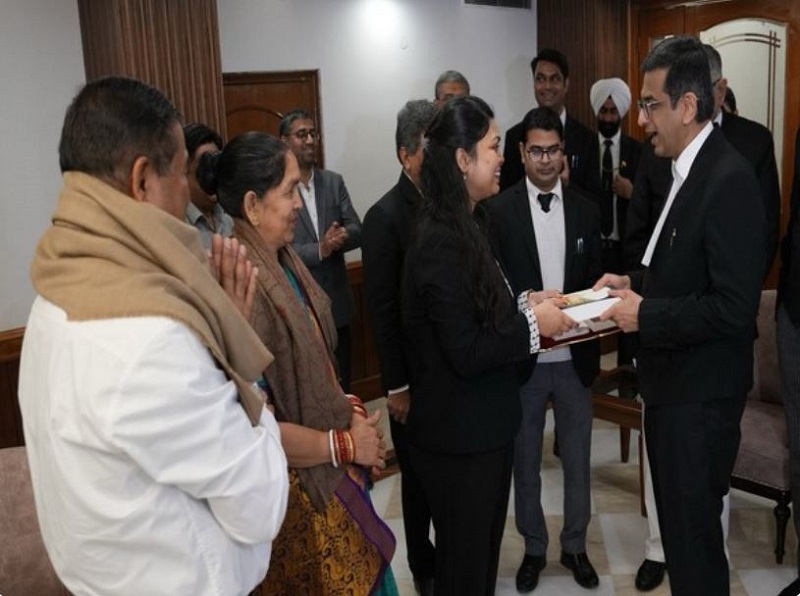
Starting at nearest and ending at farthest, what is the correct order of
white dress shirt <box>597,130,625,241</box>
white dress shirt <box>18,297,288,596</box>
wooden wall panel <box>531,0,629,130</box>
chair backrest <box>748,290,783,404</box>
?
1. white dress shirt <box>18,297,288,596</box>
2. chair backrest <box>748,290,783,404</box>
3. white dress shirt <box>597,130,625,241</box>
4. wooden wall panel <box>531,0,629,130</box>

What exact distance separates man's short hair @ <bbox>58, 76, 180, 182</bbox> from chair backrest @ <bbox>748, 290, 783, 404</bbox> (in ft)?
8.54

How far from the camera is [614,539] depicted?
10.7 ft

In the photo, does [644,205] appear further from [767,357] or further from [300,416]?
[300,416]

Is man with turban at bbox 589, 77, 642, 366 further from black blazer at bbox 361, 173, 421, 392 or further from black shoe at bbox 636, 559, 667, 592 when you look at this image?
black blazer at bbox 361, 173, 421, 392

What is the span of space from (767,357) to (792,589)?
0.86m

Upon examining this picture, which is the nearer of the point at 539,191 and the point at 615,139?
the point at 539,191

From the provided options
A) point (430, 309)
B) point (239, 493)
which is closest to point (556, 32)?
point (430, 309)

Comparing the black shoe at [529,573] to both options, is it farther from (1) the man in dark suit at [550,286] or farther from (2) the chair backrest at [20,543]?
(2) the chair backrest at [20,543]

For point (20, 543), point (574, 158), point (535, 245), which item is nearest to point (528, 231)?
point (535, 245)

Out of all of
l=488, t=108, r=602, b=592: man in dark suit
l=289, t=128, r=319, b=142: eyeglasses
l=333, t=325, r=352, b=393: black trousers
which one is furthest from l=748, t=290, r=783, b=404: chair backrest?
l=289, t=128, r=319, b=142: eyeglasses

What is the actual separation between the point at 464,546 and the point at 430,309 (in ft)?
2.10

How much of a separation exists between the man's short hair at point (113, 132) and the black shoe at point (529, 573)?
2.17 metres

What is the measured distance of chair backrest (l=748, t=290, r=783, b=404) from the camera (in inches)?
126

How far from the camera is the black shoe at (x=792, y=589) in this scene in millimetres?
2738
